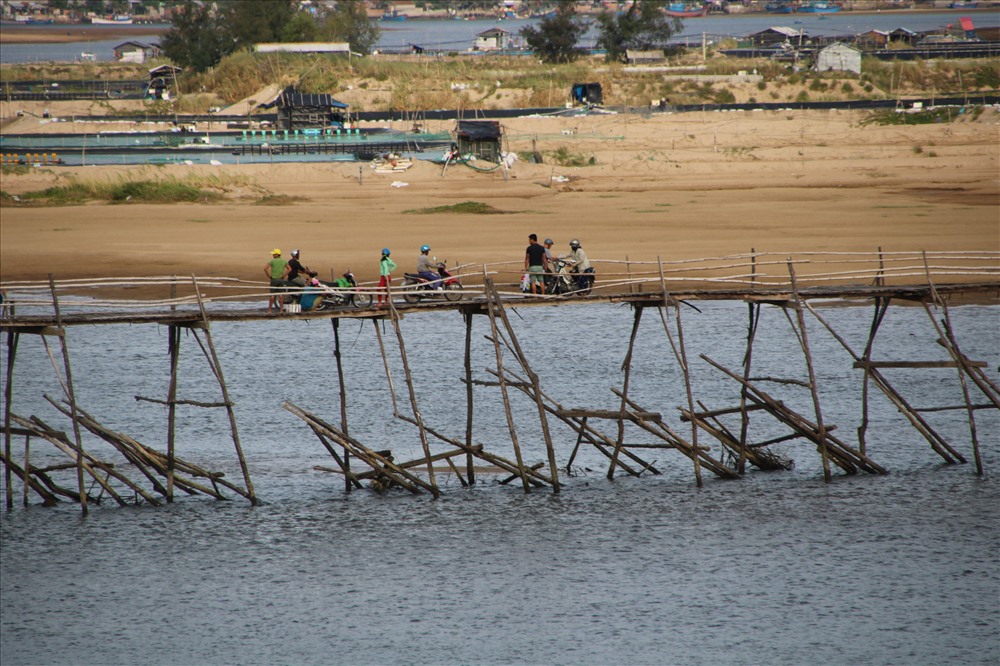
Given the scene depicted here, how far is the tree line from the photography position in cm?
8588

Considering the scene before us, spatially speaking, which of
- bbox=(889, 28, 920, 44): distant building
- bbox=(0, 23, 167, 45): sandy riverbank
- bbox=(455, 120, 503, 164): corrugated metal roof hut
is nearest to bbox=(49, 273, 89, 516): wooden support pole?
bbox=(455, 120, 503, 164): corrugated metal roof hut

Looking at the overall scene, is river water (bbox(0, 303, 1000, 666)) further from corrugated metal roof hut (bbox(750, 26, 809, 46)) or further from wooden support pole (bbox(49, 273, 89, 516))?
corrugated metal roof hut (bbox(750, 26, 809, 46))

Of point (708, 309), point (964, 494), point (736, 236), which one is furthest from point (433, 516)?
point (736, 236)

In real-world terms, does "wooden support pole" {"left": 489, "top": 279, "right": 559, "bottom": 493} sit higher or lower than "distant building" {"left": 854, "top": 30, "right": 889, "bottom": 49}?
lower

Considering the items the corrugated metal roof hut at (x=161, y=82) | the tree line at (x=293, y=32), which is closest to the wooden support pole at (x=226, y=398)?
the corrugated metal roof hut at (x=161, y=82)

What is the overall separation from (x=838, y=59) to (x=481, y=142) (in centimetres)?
2843

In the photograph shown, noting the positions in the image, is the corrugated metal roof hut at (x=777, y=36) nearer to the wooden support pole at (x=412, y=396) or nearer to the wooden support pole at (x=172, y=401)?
the wooden support pole at (x=412, y=396)

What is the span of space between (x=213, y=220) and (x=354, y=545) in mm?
25860

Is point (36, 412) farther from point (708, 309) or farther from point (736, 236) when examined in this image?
point (736, 236)

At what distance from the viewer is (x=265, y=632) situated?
53.2 ft

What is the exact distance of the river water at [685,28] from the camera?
274 ft

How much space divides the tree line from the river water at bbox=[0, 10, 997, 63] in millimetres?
5309

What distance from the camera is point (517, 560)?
706 inches

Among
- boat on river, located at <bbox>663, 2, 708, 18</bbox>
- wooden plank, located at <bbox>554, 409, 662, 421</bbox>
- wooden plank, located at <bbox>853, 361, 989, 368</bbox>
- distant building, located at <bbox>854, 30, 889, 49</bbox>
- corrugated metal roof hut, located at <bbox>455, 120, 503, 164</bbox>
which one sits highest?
boat on river, located at <bbox>663, 2, 708, 18</bbox>
